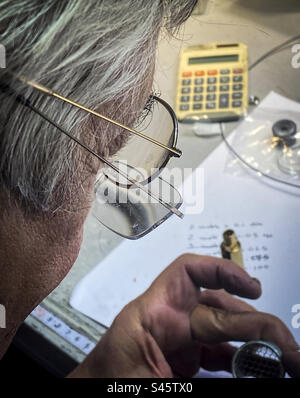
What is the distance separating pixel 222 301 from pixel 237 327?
0.04m

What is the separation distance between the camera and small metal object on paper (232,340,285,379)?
0.54m

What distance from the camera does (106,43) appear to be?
0.37m

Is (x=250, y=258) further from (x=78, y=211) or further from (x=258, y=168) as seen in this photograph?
(x=78, y=211)

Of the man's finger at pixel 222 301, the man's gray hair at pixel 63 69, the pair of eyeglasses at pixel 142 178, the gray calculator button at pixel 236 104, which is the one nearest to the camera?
the man's gray hair at pixel 63 69

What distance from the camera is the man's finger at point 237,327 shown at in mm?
564

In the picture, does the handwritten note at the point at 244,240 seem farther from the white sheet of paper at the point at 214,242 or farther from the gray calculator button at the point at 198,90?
the gray calculator button at the point at 198,90

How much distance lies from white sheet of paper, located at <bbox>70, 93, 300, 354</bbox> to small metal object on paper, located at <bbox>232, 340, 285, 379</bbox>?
86mm

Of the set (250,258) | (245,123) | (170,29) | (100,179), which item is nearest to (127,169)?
(100,179)

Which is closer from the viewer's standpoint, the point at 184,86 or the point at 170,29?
the point at 170,29

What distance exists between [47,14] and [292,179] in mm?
495

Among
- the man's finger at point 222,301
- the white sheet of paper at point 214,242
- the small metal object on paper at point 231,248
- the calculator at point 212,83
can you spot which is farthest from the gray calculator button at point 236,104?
the man's finger at point 222,301

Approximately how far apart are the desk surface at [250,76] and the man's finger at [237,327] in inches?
5.3

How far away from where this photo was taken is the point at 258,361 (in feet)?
1.83

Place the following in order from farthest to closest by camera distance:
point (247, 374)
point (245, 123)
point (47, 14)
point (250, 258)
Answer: point (245, 123)
point (250, 258)
point (247, 374)
point (47, 14)
